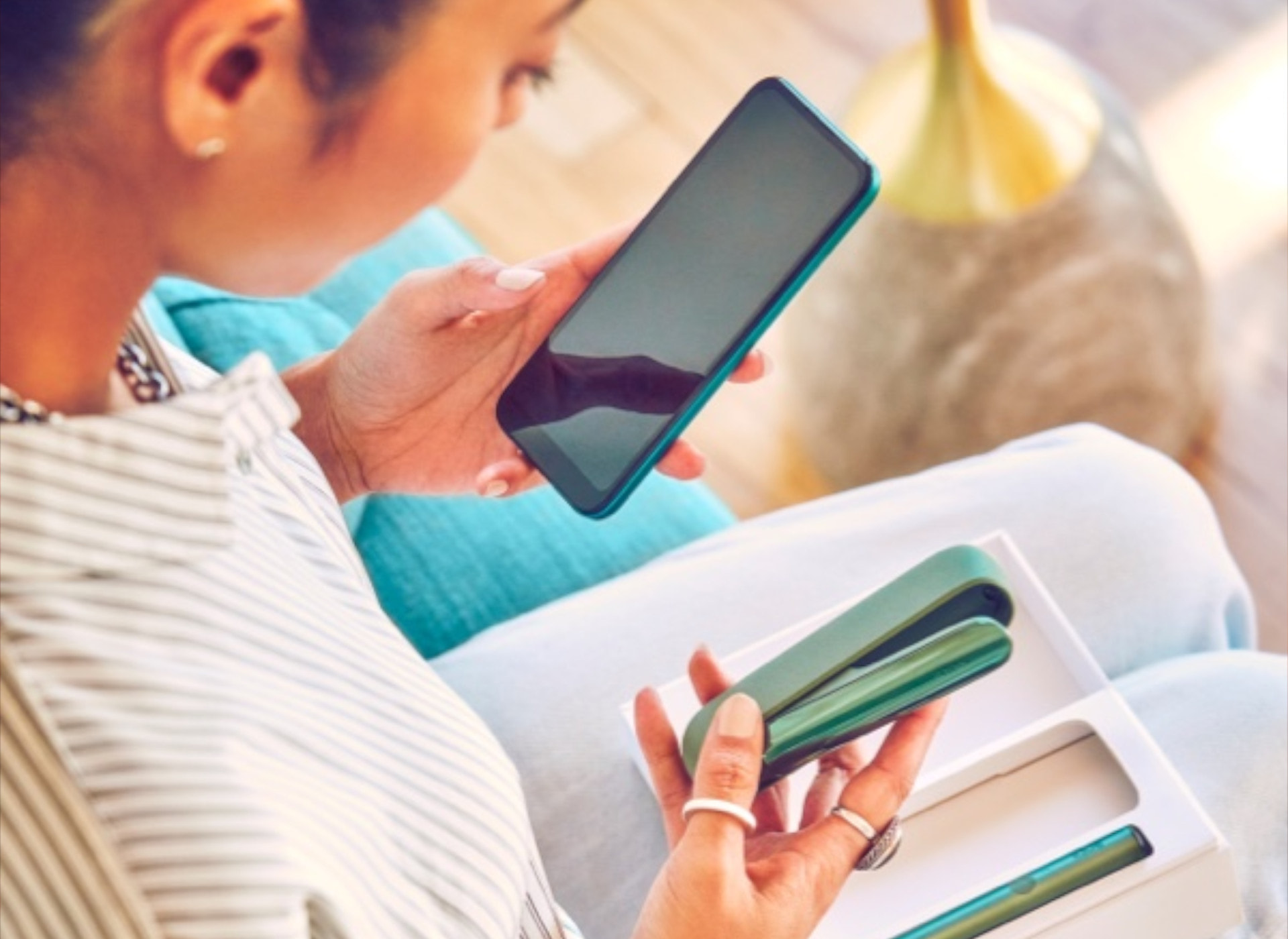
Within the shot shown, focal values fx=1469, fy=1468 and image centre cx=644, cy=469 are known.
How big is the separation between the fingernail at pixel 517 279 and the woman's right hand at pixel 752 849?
0.65 feet

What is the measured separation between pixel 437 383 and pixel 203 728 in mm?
285

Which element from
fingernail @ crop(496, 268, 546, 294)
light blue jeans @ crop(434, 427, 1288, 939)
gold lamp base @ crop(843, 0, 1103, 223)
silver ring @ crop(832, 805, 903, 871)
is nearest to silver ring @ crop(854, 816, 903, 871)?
silver ring @ crop(832, 805, 903, 871)

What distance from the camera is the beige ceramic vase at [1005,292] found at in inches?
38.5

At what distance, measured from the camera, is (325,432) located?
68 centimetres

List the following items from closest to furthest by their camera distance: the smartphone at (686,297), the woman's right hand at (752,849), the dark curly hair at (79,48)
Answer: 1. the dark curly hair at (79,48)
2. the woman's right hand at (752,849)
3. the smartphone at (686,297)

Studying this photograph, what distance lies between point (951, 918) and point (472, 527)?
32cm

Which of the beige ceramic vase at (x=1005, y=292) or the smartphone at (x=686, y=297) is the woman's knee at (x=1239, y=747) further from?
the beige ceramic vase at (x=1005, y=292)

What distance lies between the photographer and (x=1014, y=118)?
952mm

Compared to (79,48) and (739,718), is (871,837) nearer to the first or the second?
(739,718)

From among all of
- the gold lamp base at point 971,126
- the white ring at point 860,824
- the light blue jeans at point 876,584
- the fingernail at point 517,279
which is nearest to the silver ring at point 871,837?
the white ring at point 860,824

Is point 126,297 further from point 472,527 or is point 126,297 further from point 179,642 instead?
point 472,527

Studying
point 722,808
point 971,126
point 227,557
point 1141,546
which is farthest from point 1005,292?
point 227,557

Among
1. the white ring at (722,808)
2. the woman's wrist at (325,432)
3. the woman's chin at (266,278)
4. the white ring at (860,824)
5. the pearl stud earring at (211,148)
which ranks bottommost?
the white ring at (860,824)

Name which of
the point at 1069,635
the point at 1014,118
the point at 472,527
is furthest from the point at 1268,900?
the point at 1014,118
